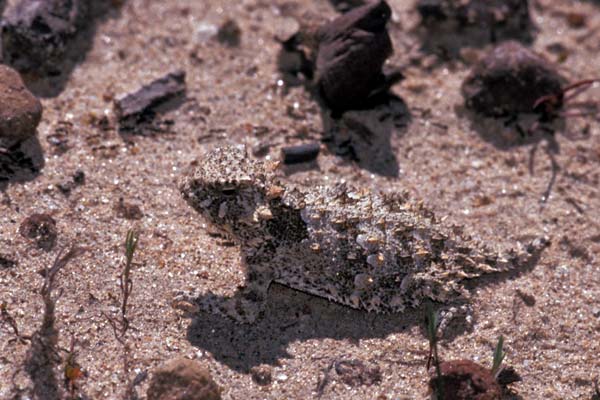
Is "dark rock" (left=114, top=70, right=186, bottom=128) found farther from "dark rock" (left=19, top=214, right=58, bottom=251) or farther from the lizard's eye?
the lizard's eye

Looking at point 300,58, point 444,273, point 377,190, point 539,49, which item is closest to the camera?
point 444,273

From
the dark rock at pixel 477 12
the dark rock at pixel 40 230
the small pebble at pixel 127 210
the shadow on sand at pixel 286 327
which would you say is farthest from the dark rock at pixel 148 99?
the dark rock at pixel 477 12

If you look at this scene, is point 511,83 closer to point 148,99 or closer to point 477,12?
point 477,12

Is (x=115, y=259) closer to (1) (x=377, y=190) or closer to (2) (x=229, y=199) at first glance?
(2) (x=229, y=199)

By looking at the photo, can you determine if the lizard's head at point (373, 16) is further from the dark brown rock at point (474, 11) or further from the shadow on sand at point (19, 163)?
the shadow on sand at point (19, 163)

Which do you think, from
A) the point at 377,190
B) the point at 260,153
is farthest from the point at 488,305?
the point at 260,153
